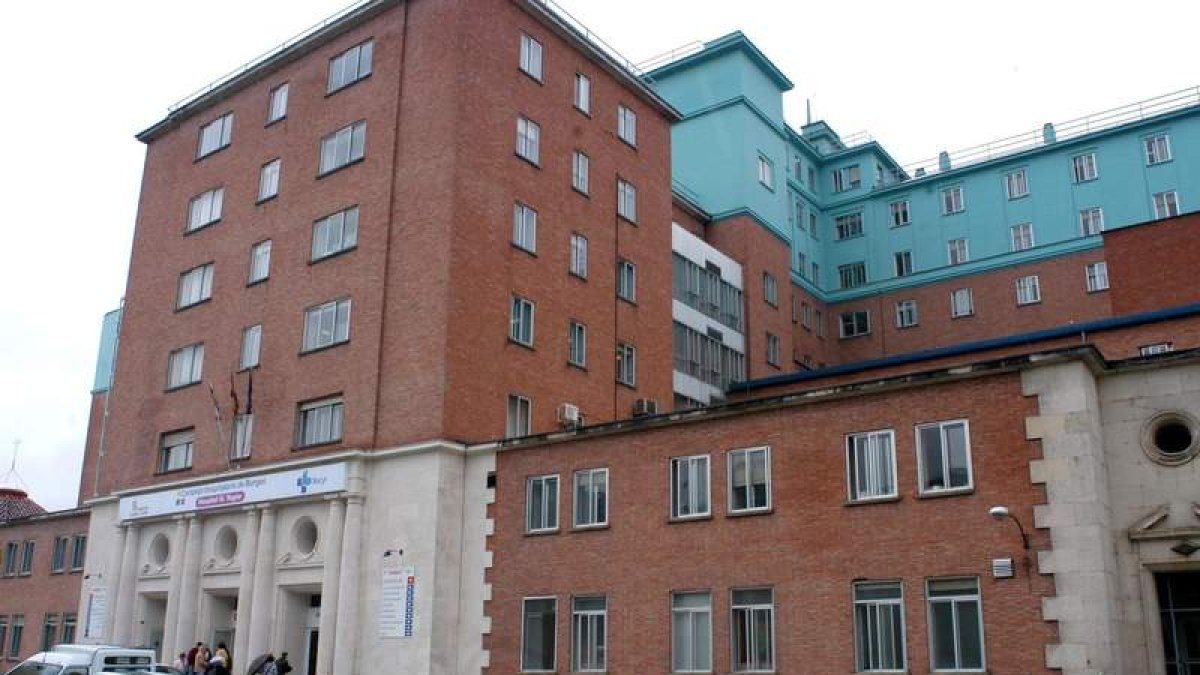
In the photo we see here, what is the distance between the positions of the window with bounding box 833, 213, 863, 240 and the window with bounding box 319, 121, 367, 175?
124ft

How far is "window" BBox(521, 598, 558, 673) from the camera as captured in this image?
29.2 m

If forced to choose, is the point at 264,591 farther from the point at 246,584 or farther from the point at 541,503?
the point at 541,503

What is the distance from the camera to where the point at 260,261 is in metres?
40.3

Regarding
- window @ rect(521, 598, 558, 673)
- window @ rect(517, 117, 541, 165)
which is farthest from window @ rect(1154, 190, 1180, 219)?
window @ rect(521, 598, 558, 673)

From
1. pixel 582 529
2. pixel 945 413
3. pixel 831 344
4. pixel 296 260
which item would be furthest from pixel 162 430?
pixel 831 344

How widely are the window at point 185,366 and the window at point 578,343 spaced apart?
45.9 ft

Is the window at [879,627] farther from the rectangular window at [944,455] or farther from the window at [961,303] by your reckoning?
the window at [961,303]

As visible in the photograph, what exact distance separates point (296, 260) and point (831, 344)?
36.3 meters

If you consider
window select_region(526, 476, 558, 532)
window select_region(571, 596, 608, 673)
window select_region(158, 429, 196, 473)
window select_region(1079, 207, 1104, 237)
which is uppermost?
window select_region(1079, 207, 1104, 237)

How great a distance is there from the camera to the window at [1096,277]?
56.7 meters

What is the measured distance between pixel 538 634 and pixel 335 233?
15735mm

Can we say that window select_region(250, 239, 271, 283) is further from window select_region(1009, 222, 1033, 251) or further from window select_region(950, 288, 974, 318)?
window select_region(1009, 222, 1033, 251)

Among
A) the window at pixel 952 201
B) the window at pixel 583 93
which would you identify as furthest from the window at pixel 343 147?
the window at pixel 952 201

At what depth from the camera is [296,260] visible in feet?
127
